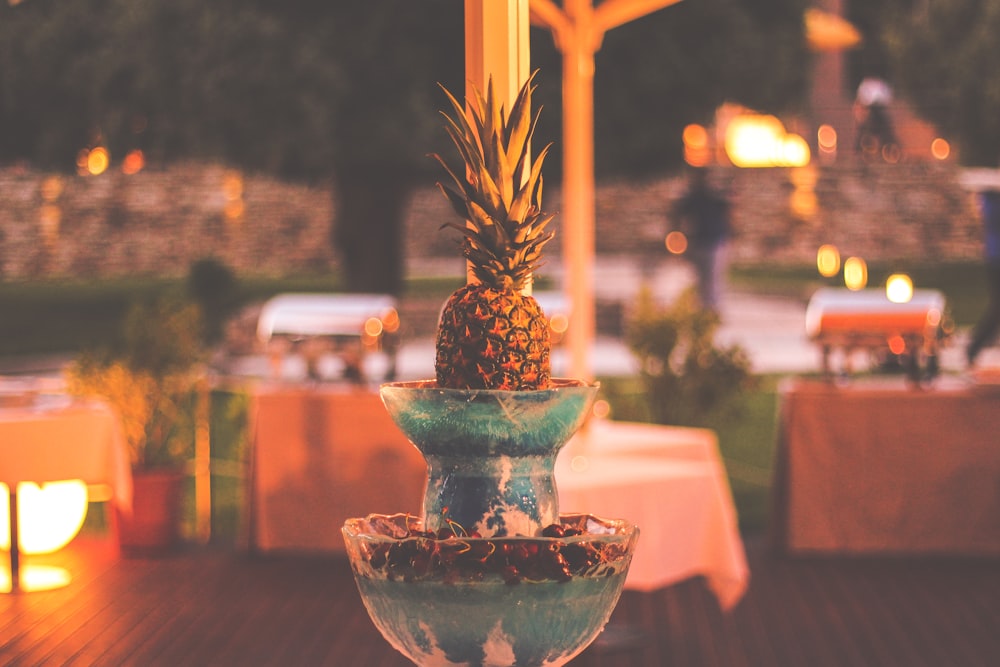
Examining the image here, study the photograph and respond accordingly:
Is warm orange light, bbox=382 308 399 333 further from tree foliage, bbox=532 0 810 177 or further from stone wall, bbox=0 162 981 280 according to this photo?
stone wall, bbox=0 162 981 280

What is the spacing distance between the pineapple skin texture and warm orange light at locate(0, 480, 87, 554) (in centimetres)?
427

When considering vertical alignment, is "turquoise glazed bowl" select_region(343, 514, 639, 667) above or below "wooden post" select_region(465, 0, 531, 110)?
below

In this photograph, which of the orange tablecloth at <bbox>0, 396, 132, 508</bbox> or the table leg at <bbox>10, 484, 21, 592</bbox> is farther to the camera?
the table leg at <bbox>10, 484, 21, 592</bbox>

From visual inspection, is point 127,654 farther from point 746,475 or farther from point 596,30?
point 746,475

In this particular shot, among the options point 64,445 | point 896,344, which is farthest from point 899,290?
point 64,445

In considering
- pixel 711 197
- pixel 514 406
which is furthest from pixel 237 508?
pixel 711 197

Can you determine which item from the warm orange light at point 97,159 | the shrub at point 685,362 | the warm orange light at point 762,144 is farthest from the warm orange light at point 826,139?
the shrub at point 685,362

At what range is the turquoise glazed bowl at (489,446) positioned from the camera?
8.01 feet

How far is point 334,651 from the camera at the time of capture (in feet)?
17.4

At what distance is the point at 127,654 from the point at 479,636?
336 centimetres

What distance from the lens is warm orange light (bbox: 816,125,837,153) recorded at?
32222 mm

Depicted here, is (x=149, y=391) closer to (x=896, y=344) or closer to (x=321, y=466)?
(x=321, y=466)

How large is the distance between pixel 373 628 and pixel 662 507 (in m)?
1.45

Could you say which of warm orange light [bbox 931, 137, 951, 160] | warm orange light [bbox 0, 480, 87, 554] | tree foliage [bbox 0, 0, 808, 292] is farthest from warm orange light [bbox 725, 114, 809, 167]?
warm orange light [bbox 0, 480, 87, 554]
